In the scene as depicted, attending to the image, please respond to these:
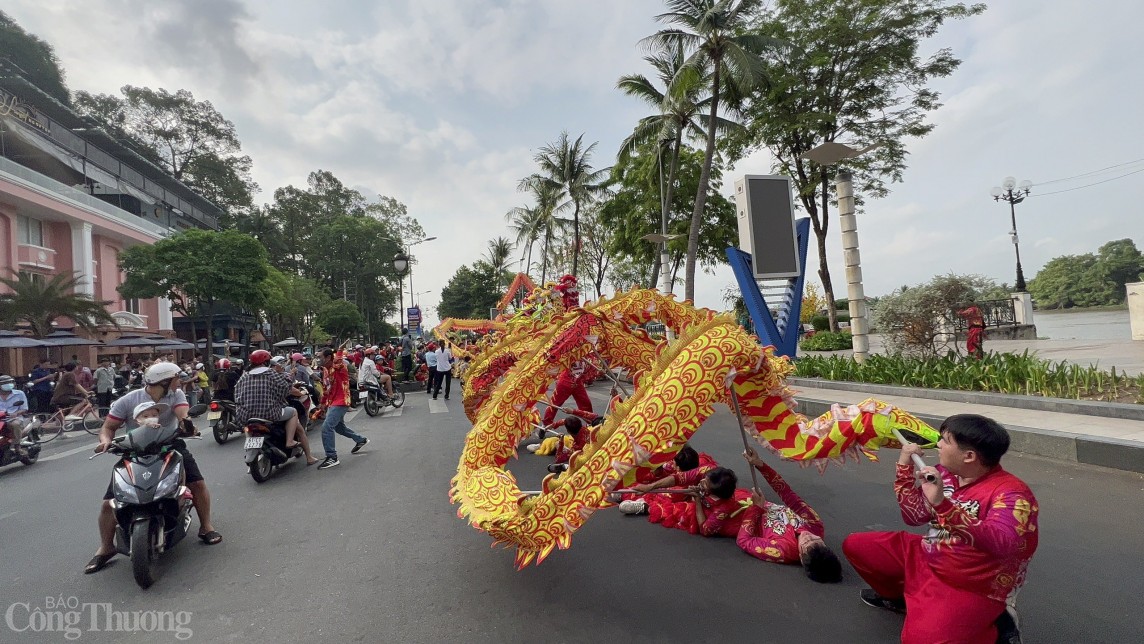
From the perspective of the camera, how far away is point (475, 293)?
42250 mm

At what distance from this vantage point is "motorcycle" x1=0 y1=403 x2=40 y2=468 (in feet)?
25.5

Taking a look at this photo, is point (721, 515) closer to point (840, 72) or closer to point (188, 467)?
point (188, 467)

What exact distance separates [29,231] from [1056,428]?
33.8 m

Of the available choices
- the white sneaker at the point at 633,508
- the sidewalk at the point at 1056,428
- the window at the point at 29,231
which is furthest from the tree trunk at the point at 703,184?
the window at the point at 29,231

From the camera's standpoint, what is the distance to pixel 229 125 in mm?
43562

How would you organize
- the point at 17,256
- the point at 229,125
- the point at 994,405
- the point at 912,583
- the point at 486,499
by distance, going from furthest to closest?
1. the point at 229,125
2. the point at 17,256
3. the point at 994,405
4. the point at 486,499
5. the point at 912,583

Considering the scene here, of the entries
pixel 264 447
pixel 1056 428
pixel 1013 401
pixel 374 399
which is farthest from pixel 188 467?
pixel 1013 401

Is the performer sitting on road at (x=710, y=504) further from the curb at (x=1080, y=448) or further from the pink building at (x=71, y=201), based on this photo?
the pink building at (x=71, y=201)

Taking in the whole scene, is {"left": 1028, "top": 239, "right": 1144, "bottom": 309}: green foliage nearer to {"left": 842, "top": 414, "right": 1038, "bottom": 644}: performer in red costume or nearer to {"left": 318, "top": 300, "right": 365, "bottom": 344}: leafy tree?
{"left": 842, "top": 414, "right": 1038, "bottom": 644}: performer in red costume

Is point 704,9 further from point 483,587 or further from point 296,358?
point 483,587

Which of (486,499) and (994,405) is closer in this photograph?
(486,499)

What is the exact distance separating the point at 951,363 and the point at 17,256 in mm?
31783

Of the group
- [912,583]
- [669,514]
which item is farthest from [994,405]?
[912,583]

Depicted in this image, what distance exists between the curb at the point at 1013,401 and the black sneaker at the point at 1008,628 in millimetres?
5692
